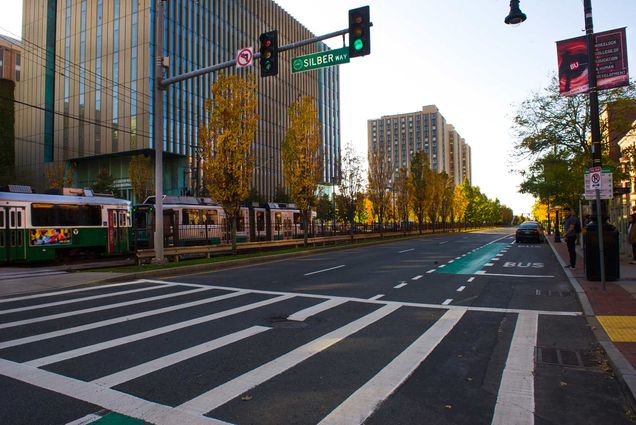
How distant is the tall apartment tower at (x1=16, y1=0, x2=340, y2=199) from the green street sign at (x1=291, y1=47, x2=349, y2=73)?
35.1 m

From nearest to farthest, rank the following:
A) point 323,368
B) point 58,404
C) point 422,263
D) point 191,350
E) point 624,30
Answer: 1. point 58,404
2. point 323,368
3. point 191,350
4. point 624,30
5. point 422,263

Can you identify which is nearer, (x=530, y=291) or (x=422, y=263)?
(x=530, y=291)

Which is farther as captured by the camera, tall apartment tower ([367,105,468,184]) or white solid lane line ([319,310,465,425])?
tall apartment tower ([367,105,468,184])

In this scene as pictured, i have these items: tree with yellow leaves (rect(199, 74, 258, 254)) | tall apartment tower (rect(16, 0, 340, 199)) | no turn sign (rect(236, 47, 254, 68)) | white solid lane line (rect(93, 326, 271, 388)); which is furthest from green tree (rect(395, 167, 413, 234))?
white solid lane line (rect(93, 326, 271, 388))

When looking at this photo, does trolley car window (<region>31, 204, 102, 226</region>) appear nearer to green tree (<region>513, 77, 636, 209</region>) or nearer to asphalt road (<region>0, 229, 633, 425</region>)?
asphalt road (<region>0, 229, 633, 425</region>)

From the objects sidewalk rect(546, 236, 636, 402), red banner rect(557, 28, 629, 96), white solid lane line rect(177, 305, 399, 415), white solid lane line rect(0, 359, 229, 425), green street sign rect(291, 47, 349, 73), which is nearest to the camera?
white solid lane line rect(0, 359, 229, 425)

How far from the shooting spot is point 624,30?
419 inches

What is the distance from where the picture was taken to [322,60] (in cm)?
1260

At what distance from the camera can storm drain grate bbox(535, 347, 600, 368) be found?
17.4 ft

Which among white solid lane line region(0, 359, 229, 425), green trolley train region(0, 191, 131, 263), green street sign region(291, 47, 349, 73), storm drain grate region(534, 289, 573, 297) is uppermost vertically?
green street sign region(291, 47, 349, 73)

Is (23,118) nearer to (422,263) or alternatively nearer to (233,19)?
(233,19)

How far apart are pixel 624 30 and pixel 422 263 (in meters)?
10.0

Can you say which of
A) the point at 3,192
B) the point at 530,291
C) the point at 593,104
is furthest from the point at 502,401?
the point at 3,192

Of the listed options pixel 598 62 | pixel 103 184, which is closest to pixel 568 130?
pixel 598 62
